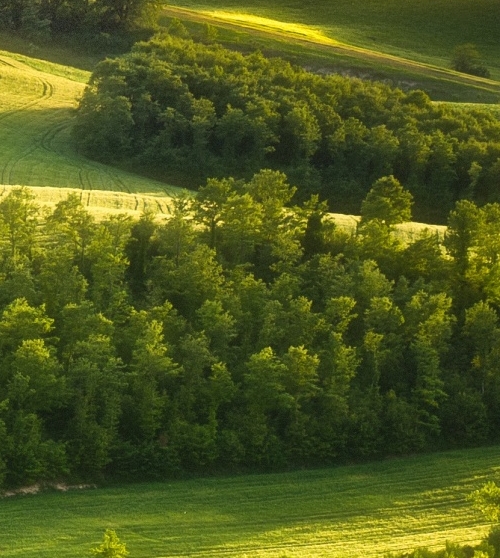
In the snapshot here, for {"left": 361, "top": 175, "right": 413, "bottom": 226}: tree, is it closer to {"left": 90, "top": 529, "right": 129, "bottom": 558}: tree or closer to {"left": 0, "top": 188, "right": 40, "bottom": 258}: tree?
{"left": 0, "top": 188, "right": 40, "bottom": 258}: tree

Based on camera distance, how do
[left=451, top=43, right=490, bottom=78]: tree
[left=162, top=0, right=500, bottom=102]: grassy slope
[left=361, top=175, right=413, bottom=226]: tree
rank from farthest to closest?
[left=451, top=43, right=490, bottom=78]: tree < [left=162, top=0, right=500, bottom=102]: grassy slope < [left=361, top=175, right=413, bottom=226]: tree

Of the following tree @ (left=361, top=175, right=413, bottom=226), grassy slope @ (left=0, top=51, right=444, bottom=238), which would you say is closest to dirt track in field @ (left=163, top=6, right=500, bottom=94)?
grassy slope @ (left=0, top=51, right=444, bottom=238)

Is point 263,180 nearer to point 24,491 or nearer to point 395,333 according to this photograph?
point 395,333

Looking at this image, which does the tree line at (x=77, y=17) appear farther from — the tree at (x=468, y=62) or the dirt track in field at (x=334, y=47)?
the tree at (x=468, y=62)

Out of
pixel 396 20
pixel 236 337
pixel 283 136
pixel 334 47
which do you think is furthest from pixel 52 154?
pixel 396 20

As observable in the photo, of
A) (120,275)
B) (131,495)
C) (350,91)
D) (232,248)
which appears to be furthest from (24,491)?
(350,91)

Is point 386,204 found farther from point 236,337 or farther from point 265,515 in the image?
point 265,515
